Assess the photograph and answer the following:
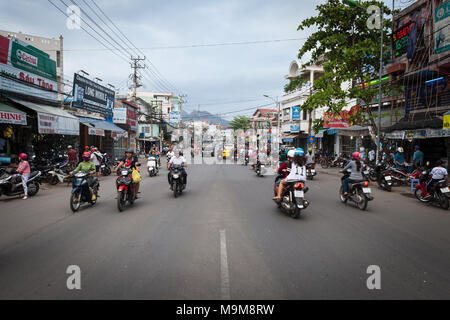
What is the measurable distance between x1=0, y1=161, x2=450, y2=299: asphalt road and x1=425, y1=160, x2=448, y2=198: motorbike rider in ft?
3.37

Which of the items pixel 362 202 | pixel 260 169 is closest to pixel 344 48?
pixel 260 169

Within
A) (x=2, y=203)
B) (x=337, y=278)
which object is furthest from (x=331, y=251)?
(x=2, y=203)

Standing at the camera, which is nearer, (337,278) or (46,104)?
(337,278)

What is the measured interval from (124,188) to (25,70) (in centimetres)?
1196

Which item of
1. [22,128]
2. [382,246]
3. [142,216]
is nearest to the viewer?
[382,246]

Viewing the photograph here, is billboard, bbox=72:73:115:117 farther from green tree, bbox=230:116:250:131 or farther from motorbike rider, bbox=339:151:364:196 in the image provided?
green tree, bbox=230:116:250:131

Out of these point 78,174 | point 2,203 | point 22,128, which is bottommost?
point 2,203

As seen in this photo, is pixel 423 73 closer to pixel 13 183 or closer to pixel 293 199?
pixel 293 199

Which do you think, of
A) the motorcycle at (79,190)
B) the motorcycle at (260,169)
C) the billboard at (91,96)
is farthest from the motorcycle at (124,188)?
the billboard at (91,96)

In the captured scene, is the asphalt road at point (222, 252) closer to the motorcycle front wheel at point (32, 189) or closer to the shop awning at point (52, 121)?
the motorcycle front wheel at point (32, 189)

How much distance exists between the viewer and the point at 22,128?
14820 millimetres
